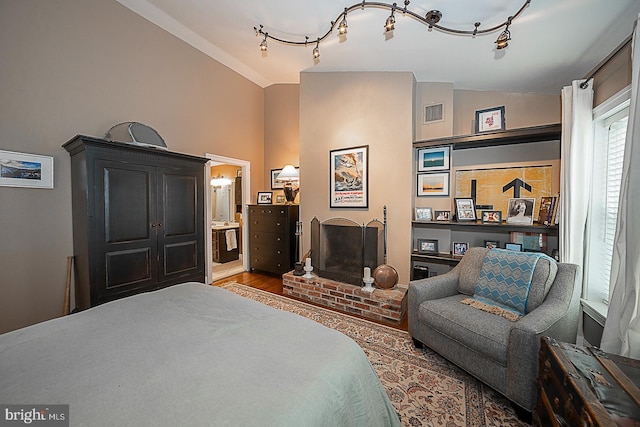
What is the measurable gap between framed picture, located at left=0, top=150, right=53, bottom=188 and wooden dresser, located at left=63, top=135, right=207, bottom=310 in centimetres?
18

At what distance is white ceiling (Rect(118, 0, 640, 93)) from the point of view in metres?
1.94

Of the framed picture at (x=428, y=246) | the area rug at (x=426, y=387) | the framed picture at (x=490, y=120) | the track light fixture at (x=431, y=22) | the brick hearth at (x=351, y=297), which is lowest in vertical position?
the area rug at (x=426, y=387)

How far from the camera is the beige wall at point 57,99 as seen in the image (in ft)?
7.25

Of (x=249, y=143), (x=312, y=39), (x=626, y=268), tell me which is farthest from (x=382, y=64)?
(x=626, y=268)

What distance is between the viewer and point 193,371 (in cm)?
89

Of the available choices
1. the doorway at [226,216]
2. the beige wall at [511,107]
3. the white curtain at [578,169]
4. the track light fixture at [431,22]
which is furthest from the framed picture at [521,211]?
the doorway at [226,216]

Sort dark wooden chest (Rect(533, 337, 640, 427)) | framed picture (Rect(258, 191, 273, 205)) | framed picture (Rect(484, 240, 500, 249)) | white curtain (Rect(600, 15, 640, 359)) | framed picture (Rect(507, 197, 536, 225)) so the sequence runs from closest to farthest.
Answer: dark wooden chest (Rect(533, 337, 640, 427)) < white curtain (Rect(600, 15, 640, 359)) < framed picture (Rect(507, 197, 536, 225)) < framed picture (Rect(484, 240, 500, 249)) < framed picture (Rect(258, 191, 273, 205))

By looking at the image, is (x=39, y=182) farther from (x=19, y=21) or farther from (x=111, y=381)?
(x=111, y=381)

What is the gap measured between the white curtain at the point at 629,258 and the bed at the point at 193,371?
1.42 metres

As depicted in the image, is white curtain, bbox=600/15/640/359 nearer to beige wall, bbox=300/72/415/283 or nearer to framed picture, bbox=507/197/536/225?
framed picture, bbox=507/197/536/225

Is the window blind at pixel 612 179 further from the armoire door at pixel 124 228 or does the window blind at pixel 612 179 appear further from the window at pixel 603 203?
the armoire door at pixel 124 228

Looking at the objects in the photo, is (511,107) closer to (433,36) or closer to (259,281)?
(433,36)

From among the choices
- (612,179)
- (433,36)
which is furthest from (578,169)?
(433,36)

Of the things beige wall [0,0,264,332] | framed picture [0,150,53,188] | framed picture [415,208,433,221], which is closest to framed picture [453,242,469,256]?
framed picture [415,208,433,221]
